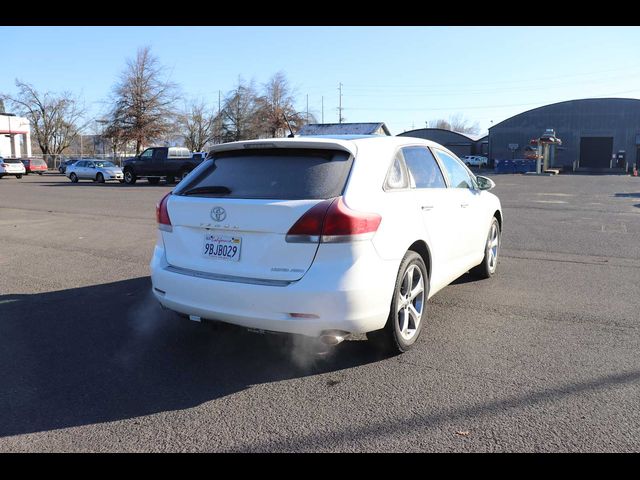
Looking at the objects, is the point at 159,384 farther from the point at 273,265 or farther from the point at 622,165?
the point at 622,165

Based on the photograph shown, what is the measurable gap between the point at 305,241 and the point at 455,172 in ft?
9.04

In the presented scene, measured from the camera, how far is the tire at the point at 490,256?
6688mm

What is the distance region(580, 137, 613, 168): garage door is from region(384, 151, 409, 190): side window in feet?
219

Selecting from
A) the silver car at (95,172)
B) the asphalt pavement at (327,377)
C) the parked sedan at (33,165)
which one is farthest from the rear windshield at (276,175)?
the parked sedan at (33,165)

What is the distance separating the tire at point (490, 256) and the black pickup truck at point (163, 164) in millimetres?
24690

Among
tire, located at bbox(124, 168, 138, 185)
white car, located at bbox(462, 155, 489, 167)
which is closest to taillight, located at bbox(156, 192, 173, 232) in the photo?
tire, located at bbox(124, 168, 138, 185)

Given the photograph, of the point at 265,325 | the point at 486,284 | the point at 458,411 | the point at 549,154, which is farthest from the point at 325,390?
the point at 549,154

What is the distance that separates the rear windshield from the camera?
3.91 meters

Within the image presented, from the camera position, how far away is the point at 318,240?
371cm

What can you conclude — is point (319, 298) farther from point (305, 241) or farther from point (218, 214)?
point (218, 214)

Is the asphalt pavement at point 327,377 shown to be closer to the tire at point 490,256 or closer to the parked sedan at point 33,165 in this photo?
the tire at point 490,256

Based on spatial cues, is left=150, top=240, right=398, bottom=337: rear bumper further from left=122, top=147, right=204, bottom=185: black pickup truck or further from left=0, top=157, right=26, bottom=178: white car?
left=0, top=157, right=26, bottom=178: white car
